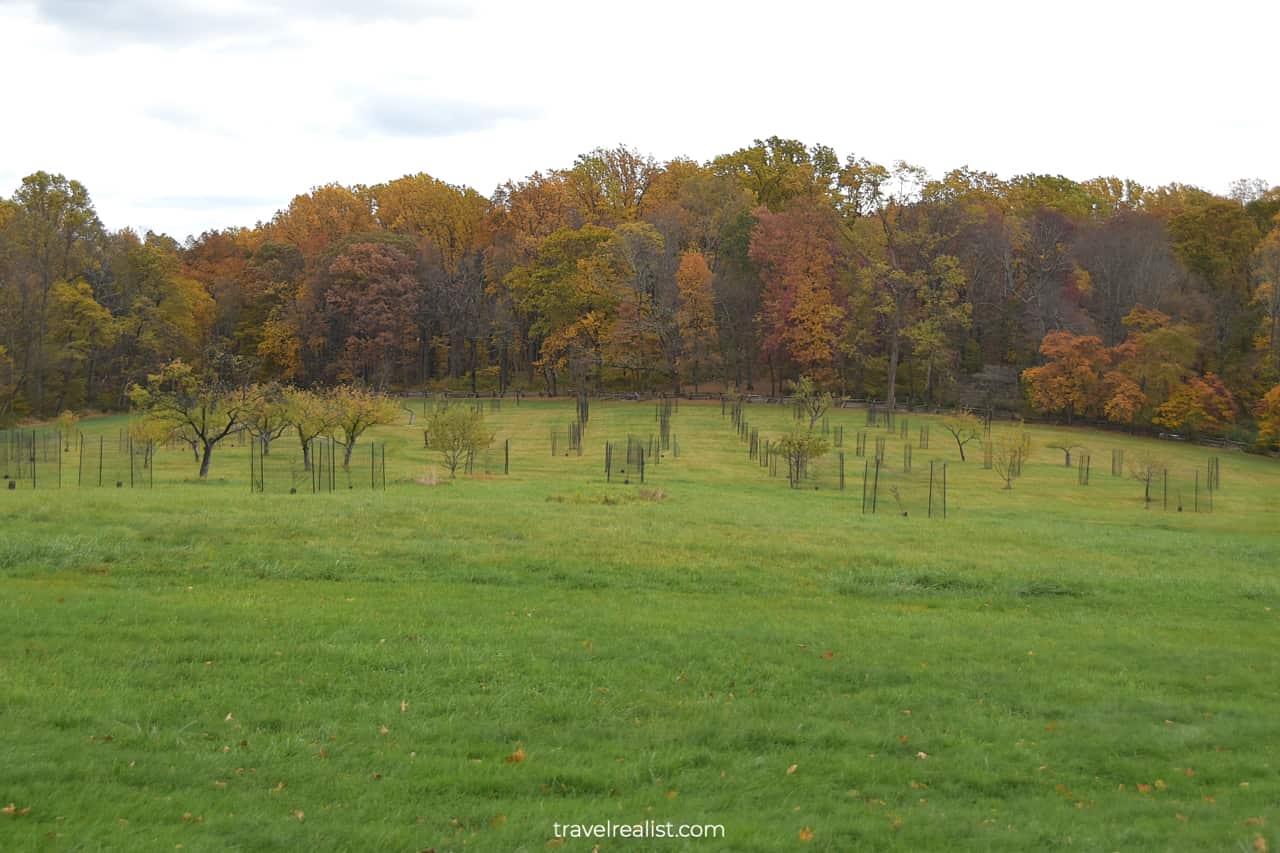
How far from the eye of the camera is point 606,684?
30.9ft

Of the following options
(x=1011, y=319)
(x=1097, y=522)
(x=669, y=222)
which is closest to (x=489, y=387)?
(x=669, y=222)

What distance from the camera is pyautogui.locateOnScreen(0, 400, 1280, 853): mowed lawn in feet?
21.7

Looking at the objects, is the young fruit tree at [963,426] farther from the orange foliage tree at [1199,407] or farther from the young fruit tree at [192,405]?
the young fruit tree at [192,405]

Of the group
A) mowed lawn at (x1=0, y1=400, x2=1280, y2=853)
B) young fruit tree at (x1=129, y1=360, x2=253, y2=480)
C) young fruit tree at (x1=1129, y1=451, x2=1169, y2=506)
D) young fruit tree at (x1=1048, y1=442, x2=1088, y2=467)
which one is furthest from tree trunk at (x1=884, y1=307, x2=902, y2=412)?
mowed lawn at (x1=0, y1=400, x2=1280, y2=853)

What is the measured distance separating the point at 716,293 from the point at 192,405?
5088 cm

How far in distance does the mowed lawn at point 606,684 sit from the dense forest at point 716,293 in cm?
4687

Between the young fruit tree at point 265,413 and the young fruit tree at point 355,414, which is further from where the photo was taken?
the young fruit tree at point 355,414

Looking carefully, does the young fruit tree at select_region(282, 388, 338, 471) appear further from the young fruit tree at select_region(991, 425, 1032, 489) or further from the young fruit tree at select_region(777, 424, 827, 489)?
the young fruit tree at select_region(991, 425, 1032, 489)

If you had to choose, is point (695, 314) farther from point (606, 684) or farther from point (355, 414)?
point (606, 684)

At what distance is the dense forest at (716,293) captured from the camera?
6272 cm

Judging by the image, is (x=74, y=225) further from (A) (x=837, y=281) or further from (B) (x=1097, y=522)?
(B) (x=1097, y=522)

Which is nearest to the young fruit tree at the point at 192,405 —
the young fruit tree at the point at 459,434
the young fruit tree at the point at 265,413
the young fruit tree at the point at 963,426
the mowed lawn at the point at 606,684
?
the young fruit tree at the point at 265,413

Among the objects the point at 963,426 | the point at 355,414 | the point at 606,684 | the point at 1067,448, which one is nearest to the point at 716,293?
the point at 963,426

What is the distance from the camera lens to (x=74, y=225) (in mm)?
71500
